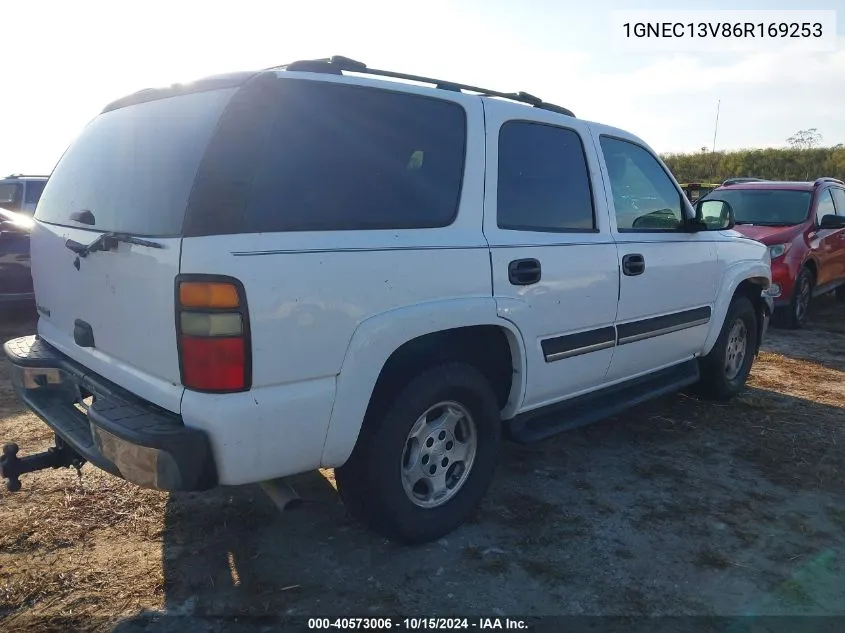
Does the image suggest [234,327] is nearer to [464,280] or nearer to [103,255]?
[103,255]

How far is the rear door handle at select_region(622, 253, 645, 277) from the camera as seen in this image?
3682mm

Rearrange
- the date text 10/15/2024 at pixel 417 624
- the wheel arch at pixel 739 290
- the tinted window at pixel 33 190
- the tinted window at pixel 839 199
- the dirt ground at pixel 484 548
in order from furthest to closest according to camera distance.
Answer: the tinted window at pixel 33 190
the tinted window at pixel 839 199
the wheel arch at pixel 739 290
the dirt ground at pixel 484 548
the date text 10/15/2024 at pixel 417 624

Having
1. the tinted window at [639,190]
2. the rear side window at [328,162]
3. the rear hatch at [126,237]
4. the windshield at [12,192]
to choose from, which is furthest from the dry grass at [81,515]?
the windshield at [12,192]

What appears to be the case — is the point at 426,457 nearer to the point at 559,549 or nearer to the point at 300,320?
the point at 559,549

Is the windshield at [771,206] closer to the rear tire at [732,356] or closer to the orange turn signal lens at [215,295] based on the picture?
the rear tire at [732,356]

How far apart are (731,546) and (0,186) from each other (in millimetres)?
10583

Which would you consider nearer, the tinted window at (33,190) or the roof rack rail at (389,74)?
the roof rack rail at (389,74)

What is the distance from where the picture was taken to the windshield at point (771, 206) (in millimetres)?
8305

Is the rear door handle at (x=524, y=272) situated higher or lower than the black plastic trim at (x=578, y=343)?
higher

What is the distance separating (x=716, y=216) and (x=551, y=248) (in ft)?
6.49

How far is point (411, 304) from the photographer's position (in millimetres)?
2611

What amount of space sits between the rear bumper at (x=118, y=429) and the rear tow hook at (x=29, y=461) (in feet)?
0.56

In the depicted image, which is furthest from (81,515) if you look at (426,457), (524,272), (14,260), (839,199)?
(839,199)

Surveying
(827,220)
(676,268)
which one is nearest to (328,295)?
(676,268)
